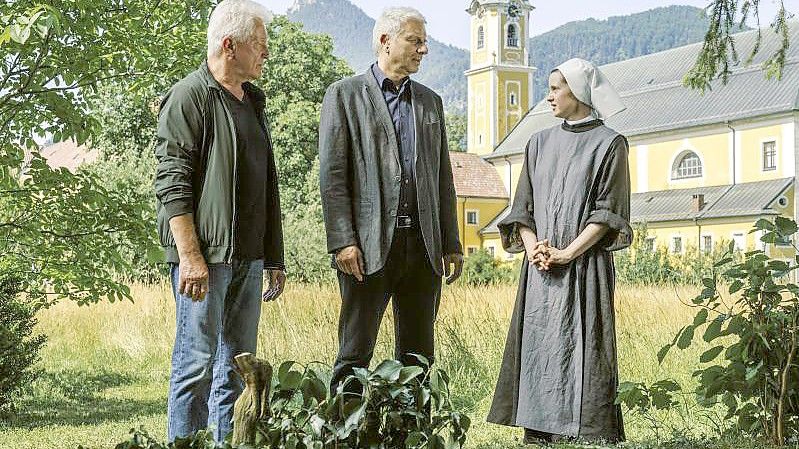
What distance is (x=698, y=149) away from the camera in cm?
5328

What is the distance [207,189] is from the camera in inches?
148

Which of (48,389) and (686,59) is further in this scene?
(686,59)

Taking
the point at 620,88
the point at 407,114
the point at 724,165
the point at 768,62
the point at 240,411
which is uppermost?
the point at 620,88

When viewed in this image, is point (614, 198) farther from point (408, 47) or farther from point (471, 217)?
point (471, 217)

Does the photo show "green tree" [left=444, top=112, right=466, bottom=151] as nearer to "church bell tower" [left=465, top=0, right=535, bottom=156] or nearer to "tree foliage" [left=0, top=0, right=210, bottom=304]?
"church bell tower" [left=465, top=0, right=535, bottom=156]

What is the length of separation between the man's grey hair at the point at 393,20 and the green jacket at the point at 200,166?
870 millimetres

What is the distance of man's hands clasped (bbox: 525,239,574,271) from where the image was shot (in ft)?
15.9

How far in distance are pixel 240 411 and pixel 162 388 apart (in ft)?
24.6

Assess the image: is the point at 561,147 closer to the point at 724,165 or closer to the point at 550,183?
the point at 550,183

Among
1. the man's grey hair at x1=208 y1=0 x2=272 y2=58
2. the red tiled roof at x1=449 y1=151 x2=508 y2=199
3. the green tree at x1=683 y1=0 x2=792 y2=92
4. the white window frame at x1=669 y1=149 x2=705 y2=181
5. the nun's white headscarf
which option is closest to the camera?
the man's grey hair at x1=208 y1=0 x2=272 y2=58

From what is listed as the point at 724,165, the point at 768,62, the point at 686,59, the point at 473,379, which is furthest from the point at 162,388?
the point at 686,59

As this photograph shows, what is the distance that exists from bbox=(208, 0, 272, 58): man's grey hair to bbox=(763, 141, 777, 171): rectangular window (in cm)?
4844

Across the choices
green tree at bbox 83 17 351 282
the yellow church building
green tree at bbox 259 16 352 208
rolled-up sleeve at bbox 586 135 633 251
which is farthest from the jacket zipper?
the yellow church building

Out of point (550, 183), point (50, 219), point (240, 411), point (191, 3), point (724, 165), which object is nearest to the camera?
point (240, 411)
